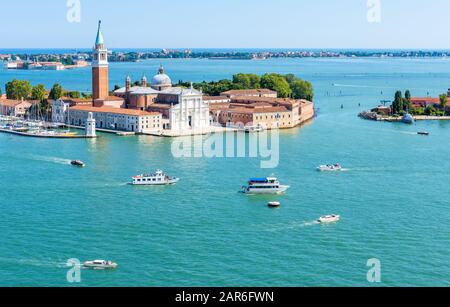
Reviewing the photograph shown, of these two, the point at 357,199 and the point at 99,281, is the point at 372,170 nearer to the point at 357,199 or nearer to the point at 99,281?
the point at 357,199

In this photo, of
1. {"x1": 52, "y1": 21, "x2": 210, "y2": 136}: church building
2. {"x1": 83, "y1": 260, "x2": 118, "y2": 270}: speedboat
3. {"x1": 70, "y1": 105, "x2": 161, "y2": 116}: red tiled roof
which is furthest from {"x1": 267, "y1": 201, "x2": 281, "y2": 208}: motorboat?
{"x1": 70, "y1": 105, "x2": 161, "y2": 116}: red tiled roof

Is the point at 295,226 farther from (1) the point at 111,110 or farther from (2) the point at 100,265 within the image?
(1) the point at 111,110

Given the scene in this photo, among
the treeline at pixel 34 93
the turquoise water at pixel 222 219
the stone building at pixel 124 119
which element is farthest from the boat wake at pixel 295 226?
the treeline at pixel 34 93

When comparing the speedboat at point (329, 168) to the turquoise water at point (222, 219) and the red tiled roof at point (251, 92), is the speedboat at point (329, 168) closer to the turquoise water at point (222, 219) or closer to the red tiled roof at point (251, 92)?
the turquoise water at point (222, 219)

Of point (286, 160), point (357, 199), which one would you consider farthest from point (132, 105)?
point (357, 199)

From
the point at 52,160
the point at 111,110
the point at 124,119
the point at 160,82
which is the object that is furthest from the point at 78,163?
the point at 160,82

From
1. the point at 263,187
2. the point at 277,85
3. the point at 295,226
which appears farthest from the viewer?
the point at 277,85
